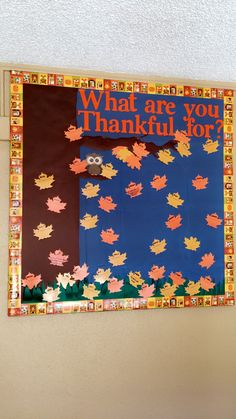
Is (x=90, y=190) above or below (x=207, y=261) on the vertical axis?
above

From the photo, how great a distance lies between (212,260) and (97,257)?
2.93 ft

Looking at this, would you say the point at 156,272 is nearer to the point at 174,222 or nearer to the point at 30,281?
the point at 174,222

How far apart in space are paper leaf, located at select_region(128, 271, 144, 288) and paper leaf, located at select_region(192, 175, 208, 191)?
790 millimetres

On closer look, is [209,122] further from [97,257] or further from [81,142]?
[97,257]

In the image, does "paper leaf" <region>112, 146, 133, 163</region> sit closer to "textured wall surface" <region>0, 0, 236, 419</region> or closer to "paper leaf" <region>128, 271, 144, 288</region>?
"textured wall surface" <region>0, 0, 236, 419</region>

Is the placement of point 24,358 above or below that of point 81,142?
below

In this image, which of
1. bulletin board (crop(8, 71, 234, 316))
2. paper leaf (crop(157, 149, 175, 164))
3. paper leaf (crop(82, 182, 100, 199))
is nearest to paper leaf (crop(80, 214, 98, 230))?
bulletin board (crop(8, 71, 234, 316))

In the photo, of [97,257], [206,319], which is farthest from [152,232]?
[206,319]

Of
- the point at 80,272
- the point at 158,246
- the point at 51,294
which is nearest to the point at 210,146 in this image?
the point at 158,246

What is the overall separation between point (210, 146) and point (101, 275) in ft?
4.23

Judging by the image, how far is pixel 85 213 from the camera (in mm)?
3145

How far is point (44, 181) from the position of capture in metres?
3.08

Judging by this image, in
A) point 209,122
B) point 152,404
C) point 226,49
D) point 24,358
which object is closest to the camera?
point 226,49

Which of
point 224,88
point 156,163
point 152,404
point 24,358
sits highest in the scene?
point 224,88
